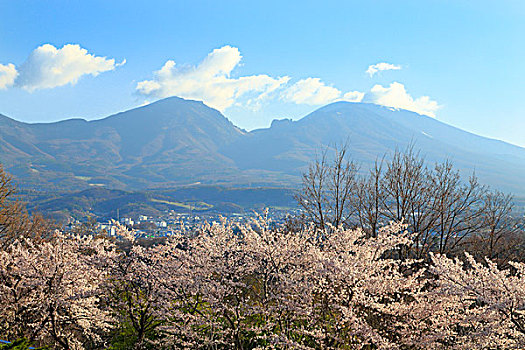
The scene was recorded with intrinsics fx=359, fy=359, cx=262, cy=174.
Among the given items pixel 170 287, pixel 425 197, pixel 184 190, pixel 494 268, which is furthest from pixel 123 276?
pixel 184 190

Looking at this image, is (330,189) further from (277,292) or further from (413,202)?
(277,292)

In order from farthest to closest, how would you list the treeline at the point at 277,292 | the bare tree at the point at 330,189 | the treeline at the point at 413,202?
the bare tree at the point at 330,189 → the treeline at the point at 413,202 → the treeline at the point at 277,292

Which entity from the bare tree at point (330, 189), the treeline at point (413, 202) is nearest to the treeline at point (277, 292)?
the treeline at point (413, 202)

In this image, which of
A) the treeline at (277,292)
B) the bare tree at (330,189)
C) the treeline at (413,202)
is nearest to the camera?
the treeline at (277,292)

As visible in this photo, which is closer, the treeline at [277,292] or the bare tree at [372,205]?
the treeline at [277,292]

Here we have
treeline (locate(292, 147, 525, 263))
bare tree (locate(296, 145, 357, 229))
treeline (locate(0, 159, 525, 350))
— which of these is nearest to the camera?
treeline (locate(0, 159, 525, 350))

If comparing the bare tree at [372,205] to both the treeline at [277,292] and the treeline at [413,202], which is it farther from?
the treeline at [277,292]

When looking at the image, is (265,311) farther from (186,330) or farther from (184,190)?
(184,190)

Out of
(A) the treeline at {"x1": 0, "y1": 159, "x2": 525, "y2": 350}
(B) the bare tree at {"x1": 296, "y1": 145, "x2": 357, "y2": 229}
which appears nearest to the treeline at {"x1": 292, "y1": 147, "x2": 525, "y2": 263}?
(B) the bare tree at {"x1": 296, "y1": 145, "x2": 357, "y2": 229}

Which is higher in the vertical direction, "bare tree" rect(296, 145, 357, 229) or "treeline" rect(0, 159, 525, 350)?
"bare tree" rect(296, 145, 357, 229)

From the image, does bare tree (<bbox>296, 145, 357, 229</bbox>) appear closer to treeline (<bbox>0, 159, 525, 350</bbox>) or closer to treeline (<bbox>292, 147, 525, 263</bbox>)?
treeline (<bbox>292, 147, 525, 263</bbox>)

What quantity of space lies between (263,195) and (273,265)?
128553mm

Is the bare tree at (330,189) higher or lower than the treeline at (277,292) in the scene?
higher

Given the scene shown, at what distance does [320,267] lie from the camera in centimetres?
629
